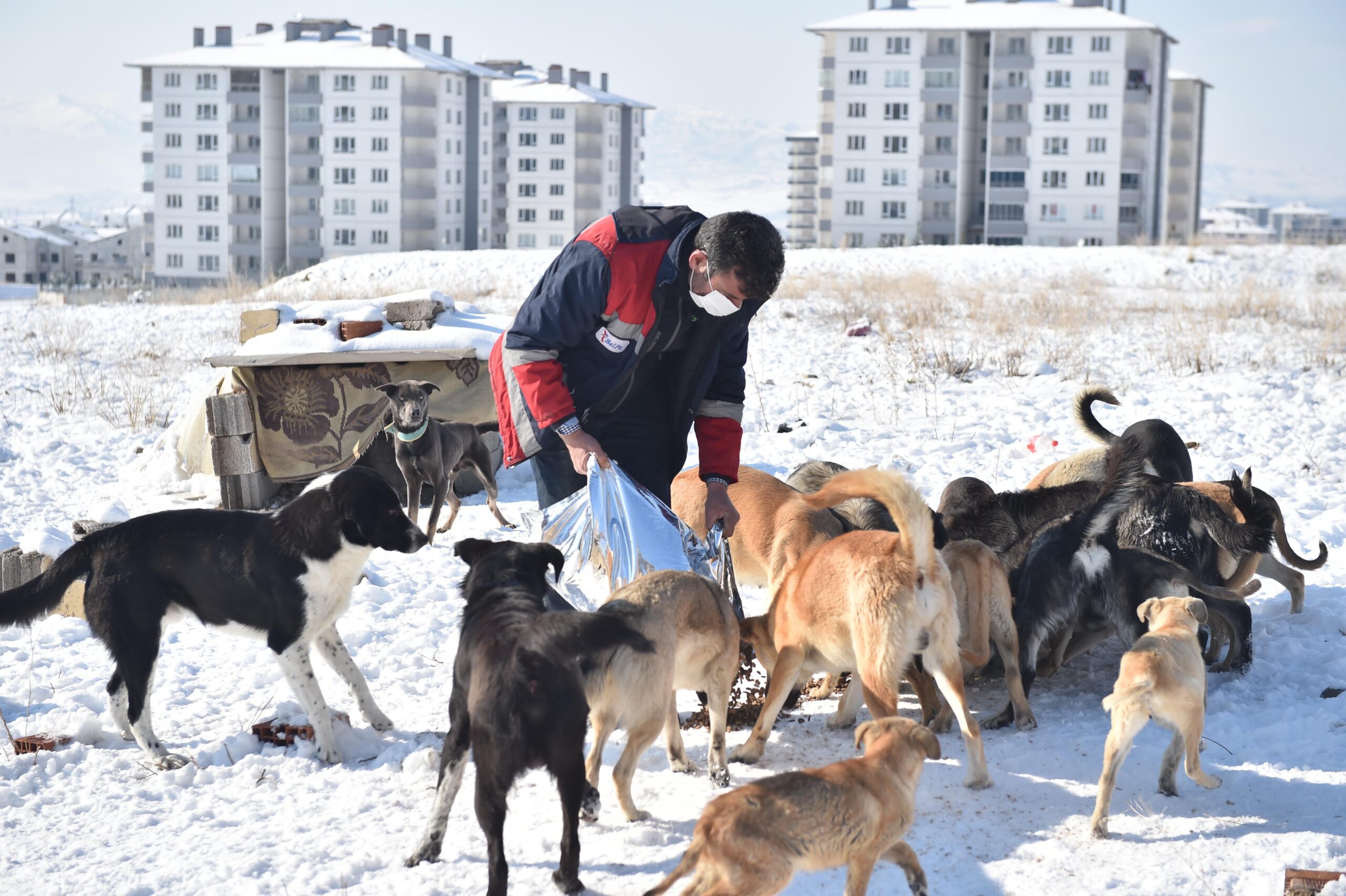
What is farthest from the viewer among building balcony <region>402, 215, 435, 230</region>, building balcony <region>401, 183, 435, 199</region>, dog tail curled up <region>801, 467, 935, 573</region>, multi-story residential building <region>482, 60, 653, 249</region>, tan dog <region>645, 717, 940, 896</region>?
multi-story residential building <region>482, 60, 653, 249</region>

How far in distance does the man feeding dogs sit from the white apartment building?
66.9m

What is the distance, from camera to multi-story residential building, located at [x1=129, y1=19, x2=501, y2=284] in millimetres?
77562

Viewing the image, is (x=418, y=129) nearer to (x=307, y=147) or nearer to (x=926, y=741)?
(x=307, y=147)

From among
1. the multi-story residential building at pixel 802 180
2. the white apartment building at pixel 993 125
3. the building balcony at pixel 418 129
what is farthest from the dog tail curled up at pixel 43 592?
the multi-story residential building at pixel 802 180

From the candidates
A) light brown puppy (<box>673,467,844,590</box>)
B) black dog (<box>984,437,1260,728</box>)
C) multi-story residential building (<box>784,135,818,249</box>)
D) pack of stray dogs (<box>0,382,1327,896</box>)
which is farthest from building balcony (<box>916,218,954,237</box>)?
black dog (<box>984,437,1260,728</box>)

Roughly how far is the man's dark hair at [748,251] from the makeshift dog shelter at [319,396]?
505 centimetres

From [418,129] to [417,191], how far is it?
4.04 meters

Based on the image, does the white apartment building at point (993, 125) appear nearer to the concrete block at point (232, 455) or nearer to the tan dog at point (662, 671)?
the concrete block at point (232, 455)

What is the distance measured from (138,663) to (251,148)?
8377 centimetres

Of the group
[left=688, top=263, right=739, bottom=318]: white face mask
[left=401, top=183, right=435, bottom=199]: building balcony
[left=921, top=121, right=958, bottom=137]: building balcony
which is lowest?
[left=688, top=263, right=739, bottom=318]: white face mask

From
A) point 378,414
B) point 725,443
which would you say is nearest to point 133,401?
point 378,414

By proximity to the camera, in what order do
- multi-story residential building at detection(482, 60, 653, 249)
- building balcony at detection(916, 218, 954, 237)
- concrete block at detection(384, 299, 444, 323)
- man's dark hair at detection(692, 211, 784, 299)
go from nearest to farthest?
man's dark hair at detection(692, 211, 784, 299)
concrete block at detection(384, 299, 444, 323)
building balcony at detection(916, 218, 954, 237)
multi-story residential building at detection(482, 60, 653, 249)

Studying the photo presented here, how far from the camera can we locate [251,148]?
266ft

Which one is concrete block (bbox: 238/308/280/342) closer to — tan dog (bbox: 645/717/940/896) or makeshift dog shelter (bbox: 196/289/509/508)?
makeshift dog shelter (bbox: 196/289/509/508)
